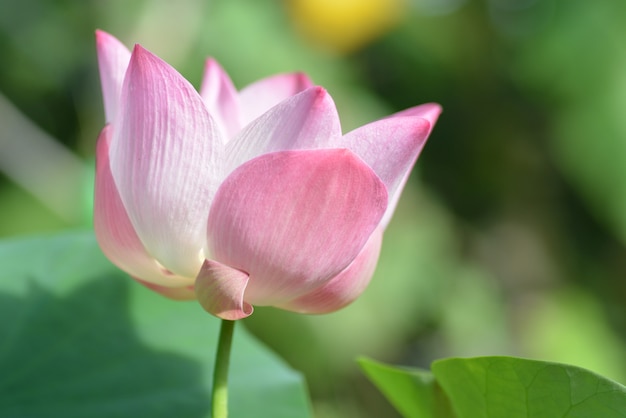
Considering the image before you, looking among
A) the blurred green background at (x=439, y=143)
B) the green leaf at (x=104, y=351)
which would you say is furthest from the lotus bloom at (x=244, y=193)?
the blurred green background at (x=439, y=143)

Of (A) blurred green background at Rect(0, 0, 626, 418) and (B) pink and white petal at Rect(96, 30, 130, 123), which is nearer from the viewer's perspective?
(B) pink and white petal at Rect(96, 30, 130, 123)

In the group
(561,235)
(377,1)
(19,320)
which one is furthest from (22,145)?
(561,235)

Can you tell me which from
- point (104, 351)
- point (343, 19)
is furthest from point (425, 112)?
point (343, 19)

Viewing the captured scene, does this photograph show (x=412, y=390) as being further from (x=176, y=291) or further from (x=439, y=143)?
(x=439, y=143)

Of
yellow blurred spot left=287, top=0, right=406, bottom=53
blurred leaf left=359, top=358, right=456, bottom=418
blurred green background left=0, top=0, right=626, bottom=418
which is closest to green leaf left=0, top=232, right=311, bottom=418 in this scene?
blurred leaf left=359, top=358, right=456, bottom=418

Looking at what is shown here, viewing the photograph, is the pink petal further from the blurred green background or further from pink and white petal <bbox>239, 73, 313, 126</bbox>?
the blurred green background

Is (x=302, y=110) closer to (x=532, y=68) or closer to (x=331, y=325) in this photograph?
(x=331, y=325)
